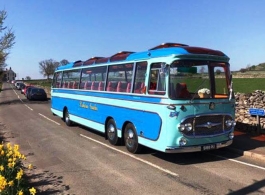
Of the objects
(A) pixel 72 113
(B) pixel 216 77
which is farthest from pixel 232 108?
(A) pixel 72 113

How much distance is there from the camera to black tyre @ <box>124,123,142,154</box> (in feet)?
30.1

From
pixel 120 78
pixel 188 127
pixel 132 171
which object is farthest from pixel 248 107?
pixel 132 171

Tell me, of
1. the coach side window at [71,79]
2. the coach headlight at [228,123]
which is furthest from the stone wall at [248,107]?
the coach side window at [71,79]

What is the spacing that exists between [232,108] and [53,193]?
5.14 m

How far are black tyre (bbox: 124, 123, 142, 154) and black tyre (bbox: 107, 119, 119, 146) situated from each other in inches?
26.6

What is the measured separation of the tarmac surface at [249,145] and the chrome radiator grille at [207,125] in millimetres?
966

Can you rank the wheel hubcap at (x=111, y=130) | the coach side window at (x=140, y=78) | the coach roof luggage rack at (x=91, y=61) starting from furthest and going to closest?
the coach roof luggage rack at (x=91, y=61) < the wheel hubcap at (x=111, y=130) < the coach side window at (x=140, y=78)

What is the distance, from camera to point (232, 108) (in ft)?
28.7

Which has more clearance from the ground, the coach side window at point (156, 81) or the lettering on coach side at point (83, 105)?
the coach side window at point (156, 81)

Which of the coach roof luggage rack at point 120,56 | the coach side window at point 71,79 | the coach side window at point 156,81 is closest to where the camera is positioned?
the coach side window at point 156,81

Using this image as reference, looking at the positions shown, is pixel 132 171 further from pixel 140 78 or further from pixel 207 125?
pixel 140 78

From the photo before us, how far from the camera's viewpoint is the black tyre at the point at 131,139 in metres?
9.18

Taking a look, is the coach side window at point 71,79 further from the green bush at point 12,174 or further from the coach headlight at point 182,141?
A: the green bush at point 12,174

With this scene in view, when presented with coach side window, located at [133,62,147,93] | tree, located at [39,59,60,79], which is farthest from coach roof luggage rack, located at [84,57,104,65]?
tree, located at [39,59,60,79]
